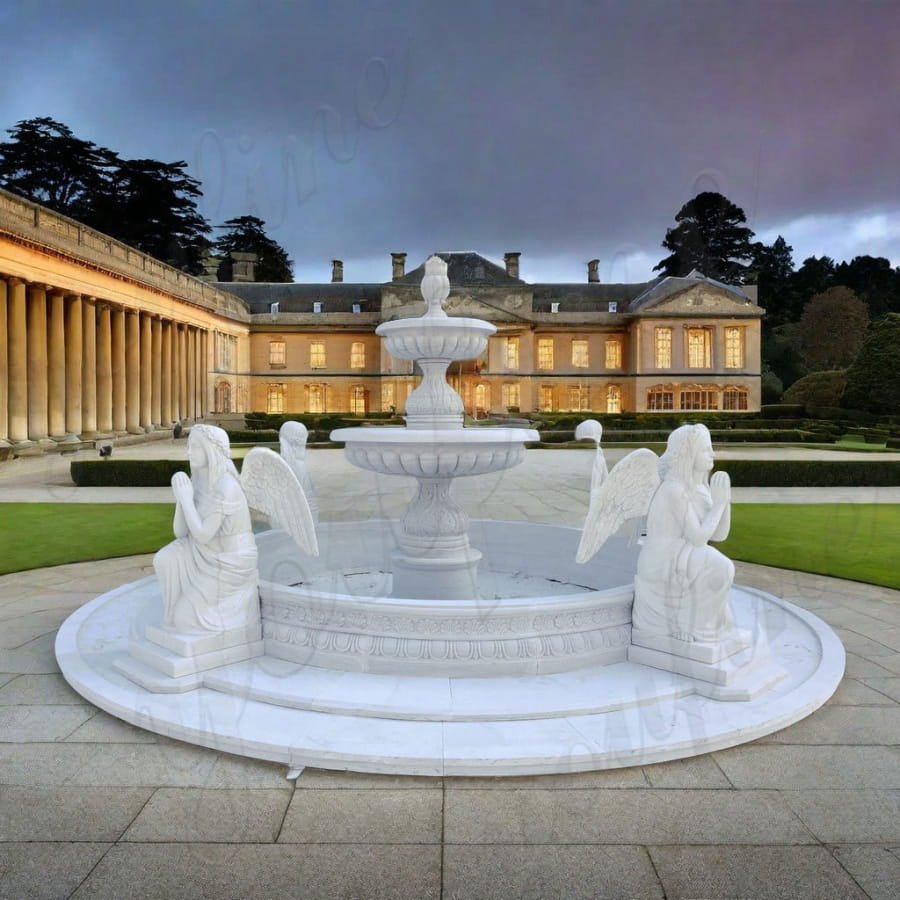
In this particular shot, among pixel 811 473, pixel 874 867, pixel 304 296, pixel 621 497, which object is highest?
pixel 304 296

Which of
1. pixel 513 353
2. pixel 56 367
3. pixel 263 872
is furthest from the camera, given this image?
pixel 513 353

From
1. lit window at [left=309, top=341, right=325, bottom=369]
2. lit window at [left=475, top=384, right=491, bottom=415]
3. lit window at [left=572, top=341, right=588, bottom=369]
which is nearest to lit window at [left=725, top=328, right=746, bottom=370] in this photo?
lit window at [left=572, top=341, right=588, bottom=369]

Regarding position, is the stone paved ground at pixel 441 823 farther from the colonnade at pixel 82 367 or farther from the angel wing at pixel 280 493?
the colonnade at pixel 82 367

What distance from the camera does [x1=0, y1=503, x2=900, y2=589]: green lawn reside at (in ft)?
32.5

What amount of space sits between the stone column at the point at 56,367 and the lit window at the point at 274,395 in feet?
81.1

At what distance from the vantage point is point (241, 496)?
5516 mm

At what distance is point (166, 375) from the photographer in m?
39.2

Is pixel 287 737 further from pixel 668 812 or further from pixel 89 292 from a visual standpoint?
pixel 89 292

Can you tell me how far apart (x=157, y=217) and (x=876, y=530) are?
2223 inches

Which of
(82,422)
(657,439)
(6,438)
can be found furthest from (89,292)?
(657,439)

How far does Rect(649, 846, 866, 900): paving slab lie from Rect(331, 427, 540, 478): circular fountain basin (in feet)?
10.9

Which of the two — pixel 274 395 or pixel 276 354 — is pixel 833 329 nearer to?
pixel 276 354

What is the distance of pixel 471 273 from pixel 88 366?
28379mm

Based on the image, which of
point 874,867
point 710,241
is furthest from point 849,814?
point 710,241
